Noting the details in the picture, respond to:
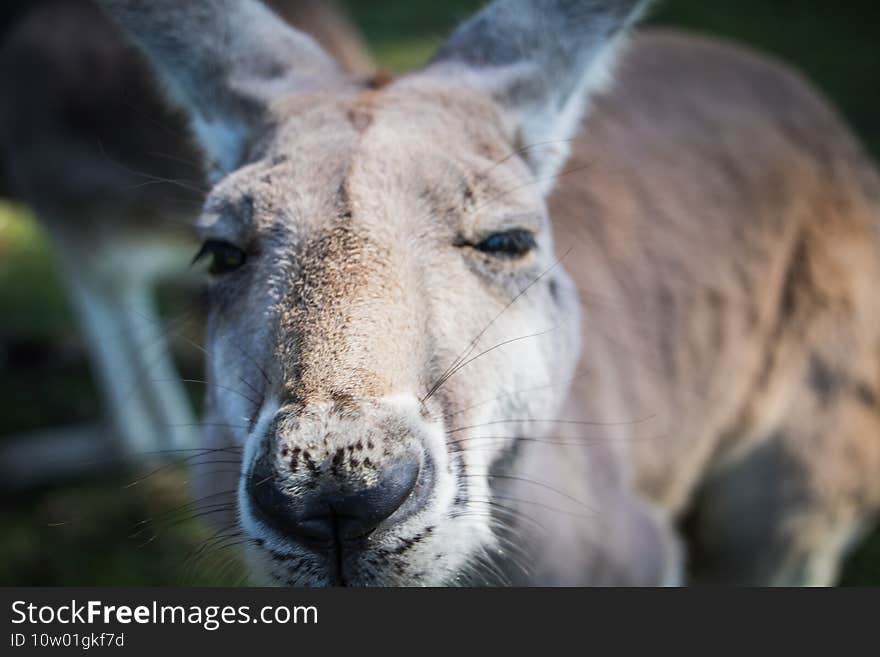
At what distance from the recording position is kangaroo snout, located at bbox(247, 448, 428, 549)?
5.37 feet

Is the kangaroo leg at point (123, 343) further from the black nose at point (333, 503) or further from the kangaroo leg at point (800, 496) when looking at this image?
the black nose at point (333, 503)

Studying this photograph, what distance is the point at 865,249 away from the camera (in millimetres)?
3736

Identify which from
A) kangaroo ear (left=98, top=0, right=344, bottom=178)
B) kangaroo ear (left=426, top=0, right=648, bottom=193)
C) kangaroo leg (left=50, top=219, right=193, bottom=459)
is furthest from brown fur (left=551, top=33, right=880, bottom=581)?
kangaroo leg (left=50, top=219, right=193, bottom=459)

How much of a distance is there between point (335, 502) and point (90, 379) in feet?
Result: 14.8

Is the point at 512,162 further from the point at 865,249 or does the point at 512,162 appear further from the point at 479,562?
the point at 865,249

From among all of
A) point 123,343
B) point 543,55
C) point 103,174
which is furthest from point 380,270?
point 123,343

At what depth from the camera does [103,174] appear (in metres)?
4.52

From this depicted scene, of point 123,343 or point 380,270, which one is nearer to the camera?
point 380,270

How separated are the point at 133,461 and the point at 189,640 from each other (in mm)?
2806

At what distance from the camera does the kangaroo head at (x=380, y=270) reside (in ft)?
5.59

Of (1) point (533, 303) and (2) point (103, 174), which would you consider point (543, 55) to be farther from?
(2) point (103, 174)

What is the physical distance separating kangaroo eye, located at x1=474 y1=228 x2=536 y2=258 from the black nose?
65cm

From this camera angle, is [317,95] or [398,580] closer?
[398,580]

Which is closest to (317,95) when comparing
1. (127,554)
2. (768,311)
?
(768,311)
